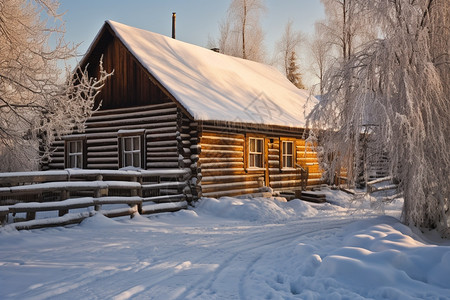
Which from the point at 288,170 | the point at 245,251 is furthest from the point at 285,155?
the point at 245,251

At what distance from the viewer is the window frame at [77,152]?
16.9 m

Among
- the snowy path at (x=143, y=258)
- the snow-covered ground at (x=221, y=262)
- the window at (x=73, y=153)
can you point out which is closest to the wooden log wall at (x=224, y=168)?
the snowy path at (x=143, y=258)

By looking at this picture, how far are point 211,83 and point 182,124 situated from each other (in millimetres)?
3879

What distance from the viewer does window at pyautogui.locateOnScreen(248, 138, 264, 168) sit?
1666 cm

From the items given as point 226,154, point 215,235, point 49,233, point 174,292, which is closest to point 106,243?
point 49,233

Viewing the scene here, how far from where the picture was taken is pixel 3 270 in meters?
5.77

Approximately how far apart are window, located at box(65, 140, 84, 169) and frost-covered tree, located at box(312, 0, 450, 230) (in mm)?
11964

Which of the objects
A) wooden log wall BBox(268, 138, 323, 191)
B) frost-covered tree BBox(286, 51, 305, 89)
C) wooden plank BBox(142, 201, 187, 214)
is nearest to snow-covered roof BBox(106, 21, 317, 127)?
wooden log wall BBox(268, 138, 323, 191)

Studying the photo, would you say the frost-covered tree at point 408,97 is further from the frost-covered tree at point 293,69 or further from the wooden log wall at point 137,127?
the frost-covered tree at point 293,69

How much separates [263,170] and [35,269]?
467 inches

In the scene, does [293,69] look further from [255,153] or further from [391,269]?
[391,269]

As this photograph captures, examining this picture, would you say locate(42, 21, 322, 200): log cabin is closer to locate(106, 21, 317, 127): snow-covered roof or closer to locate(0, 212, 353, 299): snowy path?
locate(106, 21, 317, 127): snow-covered roof

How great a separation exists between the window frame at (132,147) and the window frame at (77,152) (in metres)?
2.25

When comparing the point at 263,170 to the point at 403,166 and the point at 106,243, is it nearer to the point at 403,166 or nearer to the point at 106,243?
the point at 403,166
